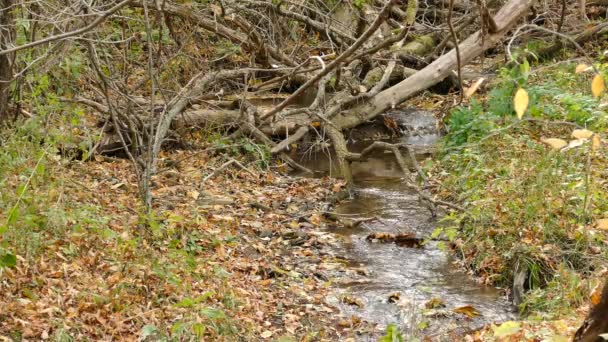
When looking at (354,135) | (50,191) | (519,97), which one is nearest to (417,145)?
(354,135)

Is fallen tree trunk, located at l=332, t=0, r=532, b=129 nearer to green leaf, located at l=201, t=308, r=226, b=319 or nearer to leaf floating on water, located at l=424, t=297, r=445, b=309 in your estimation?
leaf floating on water, located at l=424, t=297, r=445, b=309

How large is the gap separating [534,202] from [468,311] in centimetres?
146

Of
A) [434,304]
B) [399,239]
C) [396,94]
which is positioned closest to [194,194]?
[399,239]

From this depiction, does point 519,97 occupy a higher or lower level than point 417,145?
higher

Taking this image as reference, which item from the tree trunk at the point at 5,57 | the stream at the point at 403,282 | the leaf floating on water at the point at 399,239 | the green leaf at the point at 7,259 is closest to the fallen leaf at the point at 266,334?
the stream at the point at 403,282

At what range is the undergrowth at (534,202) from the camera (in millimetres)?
6055

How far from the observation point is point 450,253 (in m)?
7.34

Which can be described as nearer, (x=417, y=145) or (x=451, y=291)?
(x=451, y=291)

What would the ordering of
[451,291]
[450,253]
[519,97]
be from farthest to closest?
[450,253] < [451,291] < [519,97]

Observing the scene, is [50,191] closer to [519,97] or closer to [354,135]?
[519,97]

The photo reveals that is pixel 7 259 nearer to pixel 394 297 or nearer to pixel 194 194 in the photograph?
pixel 394 297

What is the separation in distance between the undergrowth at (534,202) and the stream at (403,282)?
28cm

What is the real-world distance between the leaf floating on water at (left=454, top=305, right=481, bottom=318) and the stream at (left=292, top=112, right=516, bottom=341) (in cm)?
1

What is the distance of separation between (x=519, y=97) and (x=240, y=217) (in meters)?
5.86
